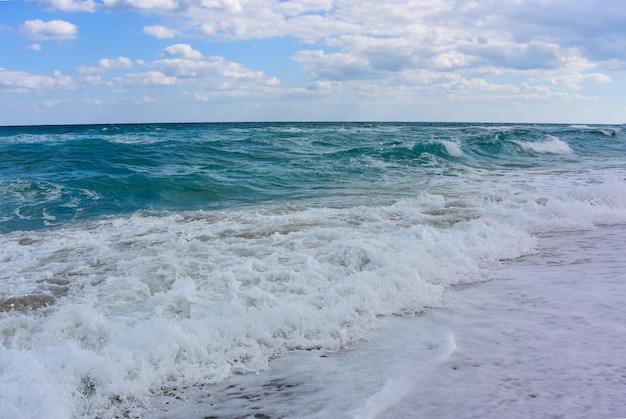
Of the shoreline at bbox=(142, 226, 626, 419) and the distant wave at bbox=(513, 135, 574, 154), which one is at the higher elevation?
the distant wave at bbox=(513, 135, 574, 154)

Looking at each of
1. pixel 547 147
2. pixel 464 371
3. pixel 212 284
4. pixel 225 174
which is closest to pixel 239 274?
pixel 212 284

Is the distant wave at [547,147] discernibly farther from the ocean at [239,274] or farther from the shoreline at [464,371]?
the shoreline at [464,371]

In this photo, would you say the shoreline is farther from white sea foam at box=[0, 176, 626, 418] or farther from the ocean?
white sea foam at box=[0, 176, 626, 418]

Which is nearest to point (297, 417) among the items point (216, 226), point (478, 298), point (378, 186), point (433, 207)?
point (478, 298)

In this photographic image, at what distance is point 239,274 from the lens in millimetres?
5164

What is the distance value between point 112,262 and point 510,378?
15.4 ft

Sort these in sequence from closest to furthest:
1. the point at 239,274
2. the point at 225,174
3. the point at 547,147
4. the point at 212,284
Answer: the point at 212,284 < the point at 239,274 < the point at 225,174 < the point at 547,147

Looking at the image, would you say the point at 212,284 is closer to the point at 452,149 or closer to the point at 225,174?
the point at 225,174

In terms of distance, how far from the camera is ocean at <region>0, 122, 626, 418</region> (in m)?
3.17

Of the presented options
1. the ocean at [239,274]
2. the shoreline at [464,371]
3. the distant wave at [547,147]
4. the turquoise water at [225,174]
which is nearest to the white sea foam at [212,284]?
the ocean at [239,274]

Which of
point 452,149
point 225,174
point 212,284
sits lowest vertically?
point 212,284

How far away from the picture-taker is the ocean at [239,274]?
317 centimetres

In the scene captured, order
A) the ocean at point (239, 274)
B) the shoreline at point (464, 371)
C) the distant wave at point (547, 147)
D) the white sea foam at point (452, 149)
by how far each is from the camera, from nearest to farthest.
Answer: the shoreline at point (464, 371) < the ocean at point (239, 274) < the white sea foam at point (452, 149) < the distant wave at point (547, 147)

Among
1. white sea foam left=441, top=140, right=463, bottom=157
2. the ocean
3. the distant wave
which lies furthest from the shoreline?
the distant wave
